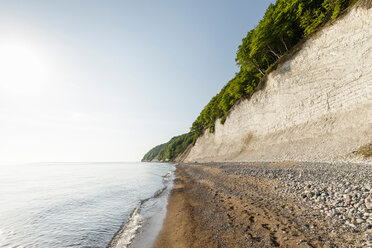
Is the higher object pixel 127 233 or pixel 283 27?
pixel 283 27

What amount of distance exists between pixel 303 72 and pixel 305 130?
738 cm

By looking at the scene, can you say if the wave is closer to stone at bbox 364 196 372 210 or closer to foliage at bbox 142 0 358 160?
stone at bbox 364 196 372 210

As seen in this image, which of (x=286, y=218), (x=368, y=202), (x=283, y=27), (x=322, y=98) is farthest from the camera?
(x=283, y=27)

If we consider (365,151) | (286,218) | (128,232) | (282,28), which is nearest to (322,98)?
(365,151)

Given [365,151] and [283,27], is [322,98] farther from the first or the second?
[283,27]

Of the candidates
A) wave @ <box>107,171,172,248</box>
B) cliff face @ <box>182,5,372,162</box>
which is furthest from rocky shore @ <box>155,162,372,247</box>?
cliff face @ <box>182,5,372,162</box>

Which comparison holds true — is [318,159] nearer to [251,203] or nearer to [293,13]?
[251,203]

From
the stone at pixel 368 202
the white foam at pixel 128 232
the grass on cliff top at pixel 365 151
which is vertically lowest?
the grass on cliff top at pixel 365 151

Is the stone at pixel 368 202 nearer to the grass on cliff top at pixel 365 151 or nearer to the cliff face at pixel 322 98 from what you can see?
the grass on cliff top at pixel 365 151

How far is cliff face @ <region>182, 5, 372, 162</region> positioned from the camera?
531 inches

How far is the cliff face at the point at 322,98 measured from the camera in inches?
531

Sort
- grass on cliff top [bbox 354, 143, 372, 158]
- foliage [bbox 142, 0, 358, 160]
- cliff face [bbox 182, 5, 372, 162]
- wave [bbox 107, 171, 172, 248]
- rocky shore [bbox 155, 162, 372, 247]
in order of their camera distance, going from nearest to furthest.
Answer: rocky shore [bbox 155, 162, 372, 247] → wave [bbox 107, 171, 172, 248] → grass on cliff top [bbox 354, 143, 372, 158] → cliff face [bbox 182, 5, 372, 162] → foliage [bbox 142, 0, 358, 160]

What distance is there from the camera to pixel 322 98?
17234 mm

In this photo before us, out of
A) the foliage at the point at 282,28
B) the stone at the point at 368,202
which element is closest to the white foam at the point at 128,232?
the stone at the point at 368,202
